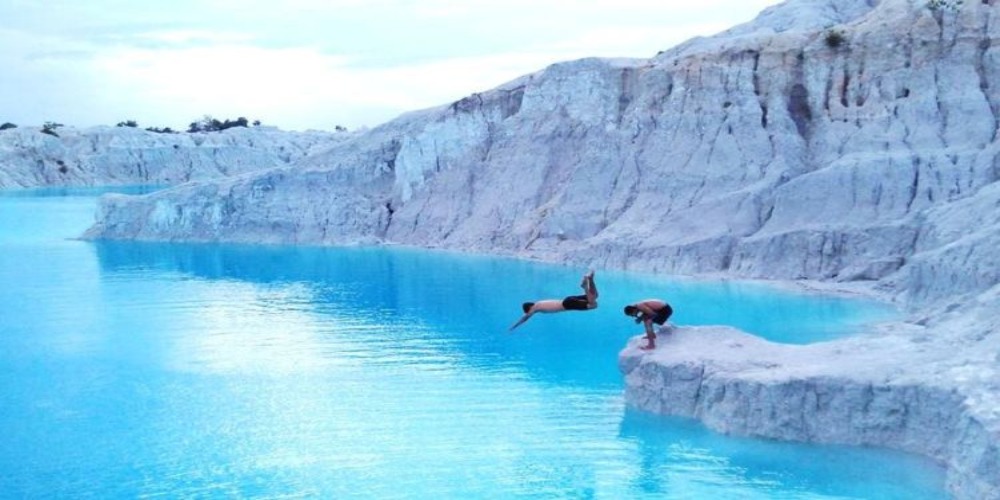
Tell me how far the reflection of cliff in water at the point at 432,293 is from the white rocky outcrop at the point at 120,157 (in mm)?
55346

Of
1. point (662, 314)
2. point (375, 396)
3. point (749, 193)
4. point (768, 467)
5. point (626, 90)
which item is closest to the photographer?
point (768, 467)

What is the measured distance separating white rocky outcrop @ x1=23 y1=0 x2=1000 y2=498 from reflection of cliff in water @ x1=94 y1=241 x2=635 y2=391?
2534mm

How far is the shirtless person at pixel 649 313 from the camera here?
1889 cm

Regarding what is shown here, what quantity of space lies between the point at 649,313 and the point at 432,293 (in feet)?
53.0

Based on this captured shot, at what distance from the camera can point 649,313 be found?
18.9 metres

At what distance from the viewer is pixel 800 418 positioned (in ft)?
55.2

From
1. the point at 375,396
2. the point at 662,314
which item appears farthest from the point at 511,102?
the point at 662,314

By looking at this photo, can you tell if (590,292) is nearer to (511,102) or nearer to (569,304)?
(569,304)

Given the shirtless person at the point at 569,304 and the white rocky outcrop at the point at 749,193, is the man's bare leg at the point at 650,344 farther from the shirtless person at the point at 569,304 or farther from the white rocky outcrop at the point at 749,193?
the shirtless person at the point at 569,304

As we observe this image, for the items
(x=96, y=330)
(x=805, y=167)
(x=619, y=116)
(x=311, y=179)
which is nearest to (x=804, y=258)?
(x=805, y=167)

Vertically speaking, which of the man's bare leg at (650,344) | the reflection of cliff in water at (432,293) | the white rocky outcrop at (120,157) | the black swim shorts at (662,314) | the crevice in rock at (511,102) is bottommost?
the reflection of cliff in water at (432,293)

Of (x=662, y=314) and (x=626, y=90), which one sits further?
(x=626, y=90)

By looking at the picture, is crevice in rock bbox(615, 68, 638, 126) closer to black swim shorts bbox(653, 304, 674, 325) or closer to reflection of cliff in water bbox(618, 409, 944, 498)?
black swim shorts bbox(653, 304, 674, 325)

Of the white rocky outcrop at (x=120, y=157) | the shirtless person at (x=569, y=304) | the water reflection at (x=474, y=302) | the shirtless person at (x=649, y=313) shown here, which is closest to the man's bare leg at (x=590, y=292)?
the shirtless person at (x=569, y=304)
